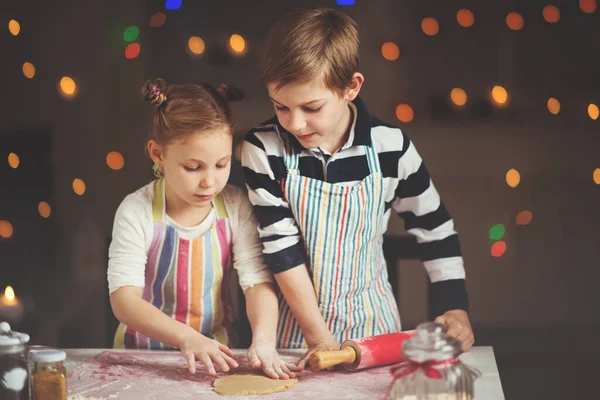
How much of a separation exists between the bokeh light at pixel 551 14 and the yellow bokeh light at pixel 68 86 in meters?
0.88

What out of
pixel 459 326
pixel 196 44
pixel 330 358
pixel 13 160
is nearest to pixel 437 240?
pixel 459 326

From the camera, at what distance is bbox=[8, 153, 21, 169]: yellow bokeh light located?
61.9 inches

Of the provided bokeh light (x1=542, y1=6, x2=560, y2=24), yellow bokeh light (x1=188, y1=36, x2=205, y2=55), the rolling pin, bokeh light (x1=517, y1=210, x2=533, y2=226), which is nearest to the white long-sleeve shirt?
the rolling pin

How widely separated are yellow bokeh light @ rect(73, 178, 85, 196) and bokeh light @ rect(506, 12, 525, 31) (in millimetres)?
858

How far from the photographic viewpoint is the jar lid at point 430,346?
870 millimetres

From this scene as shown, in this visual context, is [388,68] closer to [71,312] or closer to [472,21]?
[472,21]

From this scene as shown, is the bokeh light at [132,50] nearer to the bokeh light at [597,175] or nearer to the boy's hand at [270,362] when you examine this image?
the boy's hand at [270,362]

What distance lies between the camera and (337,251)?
1.26 m

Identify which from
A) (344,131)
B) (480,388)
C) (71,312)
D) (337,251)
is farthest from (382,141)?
(71,312)

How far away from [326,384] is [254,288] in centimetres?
25

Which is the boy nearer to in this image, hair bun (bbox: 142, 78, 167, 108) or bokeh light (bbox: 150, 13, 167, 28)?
hair bun (bbox: 142, 78, 167, 108)

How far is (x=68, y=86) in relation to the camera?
155cm

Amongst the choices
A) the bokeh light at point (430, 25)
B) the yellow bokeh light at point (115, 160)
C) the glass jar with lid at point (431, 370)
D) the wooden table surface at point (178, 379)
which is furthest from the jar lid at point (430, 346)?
the yellow bokeh light at point (115, 160)

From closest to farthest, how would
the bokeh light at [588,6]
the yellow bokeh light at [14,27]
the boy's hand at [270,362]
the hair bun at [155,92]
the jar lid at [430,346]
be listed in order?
the jar lid at [430,346]
the boy's hand at [270,362]
the hair bun at [155,92]
the bokeh light at [588,6]
the yellow bokeh light at [14,27]
